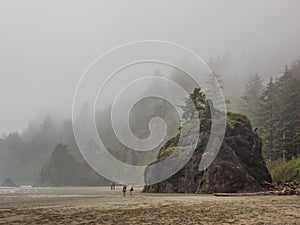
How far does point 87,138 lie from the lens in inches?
6683

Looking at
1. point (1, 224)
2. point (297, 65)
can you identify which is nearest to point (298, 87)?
point (1, 224)

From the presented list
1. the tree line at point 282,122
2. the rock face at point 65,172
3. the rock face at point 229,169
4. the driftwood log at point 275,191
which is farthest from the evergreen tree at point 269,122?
the rock face at point 65,172

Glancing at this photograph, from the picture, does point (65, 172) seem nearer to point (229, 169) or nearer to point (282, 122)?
point (282, 122)

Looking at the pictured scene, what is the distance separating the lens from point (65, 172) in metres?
164

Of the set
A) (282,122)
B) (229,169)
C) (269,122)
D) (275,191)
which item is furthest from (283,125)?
(275,191)

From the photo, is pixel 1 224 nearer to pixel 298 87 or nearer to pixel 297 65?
pixel 298 87

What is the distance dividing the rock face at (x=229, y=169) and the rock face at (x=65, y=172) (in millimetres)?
111105

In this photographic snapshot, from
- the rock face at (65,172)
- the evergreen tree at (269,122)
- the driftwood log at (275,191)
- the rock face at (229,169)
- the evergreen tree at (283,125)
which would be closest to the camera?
the driftwood log at (275,191)

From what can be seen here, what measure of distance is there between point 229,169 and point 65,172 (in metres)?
138

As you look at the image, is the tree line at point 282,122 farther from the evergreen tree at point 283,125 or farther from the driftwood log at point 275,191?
the driftwood log at point 275,191

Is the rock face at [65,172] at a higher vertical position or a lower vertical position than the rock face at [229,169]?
higher

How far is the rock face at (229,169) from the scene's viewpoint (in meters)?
38.7

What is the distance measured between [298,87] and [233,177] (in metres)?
33.8

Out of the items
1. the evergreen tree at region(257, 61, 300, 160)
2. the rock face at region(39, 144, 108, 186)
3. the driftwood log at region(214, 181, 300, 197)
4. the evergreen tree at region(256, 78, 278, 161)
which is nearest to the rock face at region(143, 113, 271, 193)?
the driftwood log at region(214, 181, 300, 197)
